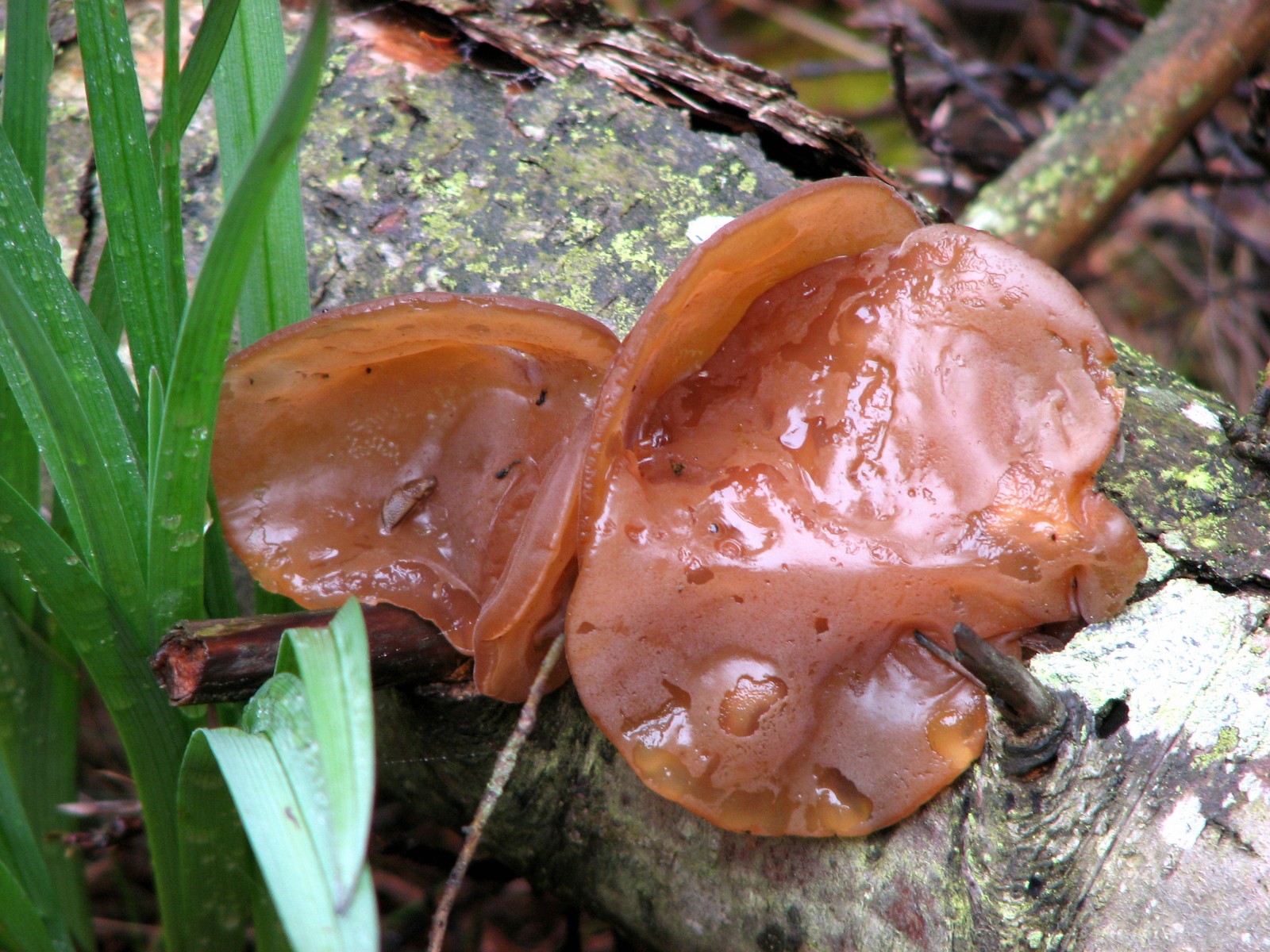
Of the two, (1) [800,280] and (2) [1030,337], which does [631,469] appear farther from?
(2) [1030,337]

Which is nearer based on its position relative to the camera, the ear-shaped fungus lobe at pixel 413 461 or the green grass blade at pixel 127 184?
the green grass blade at pixel 127 184

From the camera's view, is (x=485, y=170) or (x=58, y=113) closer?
(x=485, y=170)

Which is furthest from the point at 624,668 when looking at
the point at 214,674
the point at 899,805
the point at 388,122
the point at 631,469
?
the point at 388,122

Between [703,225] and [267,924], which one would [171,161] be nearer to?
[703,225]

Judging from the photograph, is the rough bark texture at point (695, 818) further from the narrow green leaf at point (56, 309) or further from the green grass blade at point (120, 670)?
the narrow green leaf at point (56, 309)

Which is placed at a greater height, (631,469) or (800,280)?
(800,280)

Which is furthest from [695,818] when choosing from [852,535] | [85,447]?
[85,447]

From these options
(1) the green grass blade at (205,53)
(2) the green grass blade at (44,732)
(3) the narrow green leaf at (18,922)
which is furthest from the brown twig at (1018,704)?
(2) the green grass blade at (44,732)
